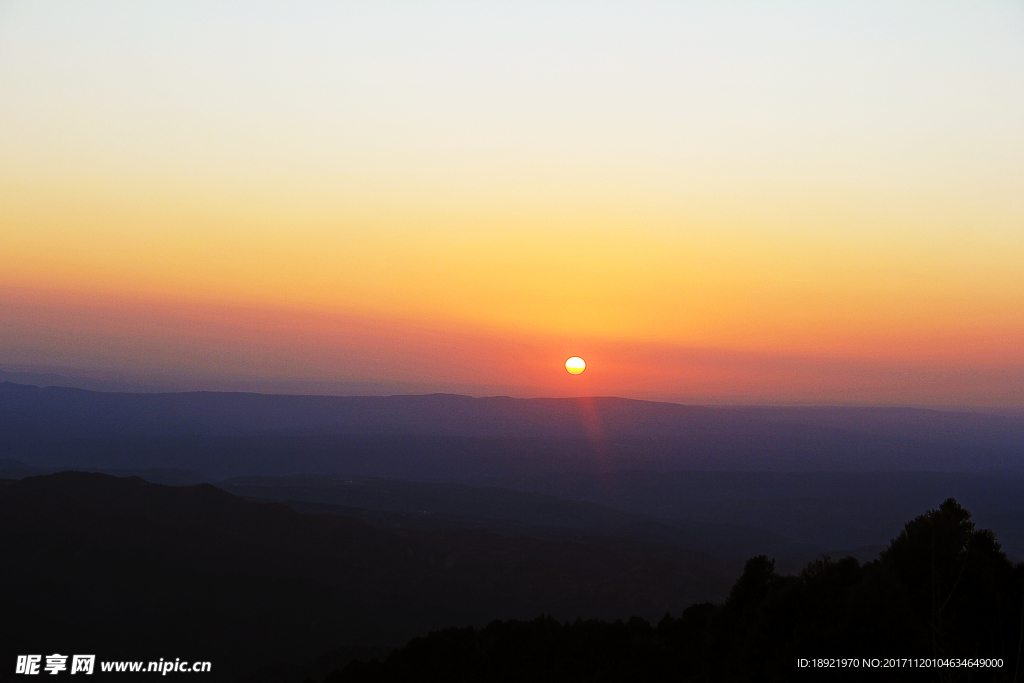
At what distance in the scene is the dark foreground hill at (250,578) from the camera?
75.4 metres

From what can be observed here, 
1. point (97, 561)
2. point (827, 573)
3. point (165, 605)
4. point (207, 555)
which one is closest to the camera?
point (827, 573)

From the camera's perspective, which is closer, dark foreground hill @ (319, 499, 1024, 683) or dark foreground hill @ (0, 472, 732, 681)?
dark foreground hill @ (319, 499, 1024, 683)

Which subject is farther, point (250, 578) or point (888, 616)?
point (250, 578)

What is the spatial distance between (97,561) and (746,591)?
86026 mm

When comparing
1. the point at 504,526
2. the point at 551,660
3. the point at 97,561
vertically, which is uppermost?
the point at 504,526

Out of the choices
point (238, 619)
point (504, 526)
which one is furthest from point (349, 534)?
point (504, 526)

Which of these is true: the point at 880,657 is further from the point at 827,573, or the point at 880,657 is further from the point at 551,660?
the point at 551,660

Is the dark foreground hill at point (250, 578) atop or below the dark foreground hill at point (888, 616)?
atop

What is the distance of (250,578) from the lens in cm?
8875

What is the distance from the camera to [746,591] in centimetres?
1897

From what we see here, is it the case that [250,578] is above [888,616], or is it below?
above

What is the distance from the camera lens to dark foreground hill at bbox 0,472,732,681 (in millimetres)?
75438

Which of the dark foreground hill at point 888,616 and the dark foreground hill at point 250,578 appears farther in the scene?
the dark foreground hill at point 250,578

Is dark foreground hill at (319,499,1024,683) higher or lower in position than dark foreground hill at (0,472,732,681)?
lower
